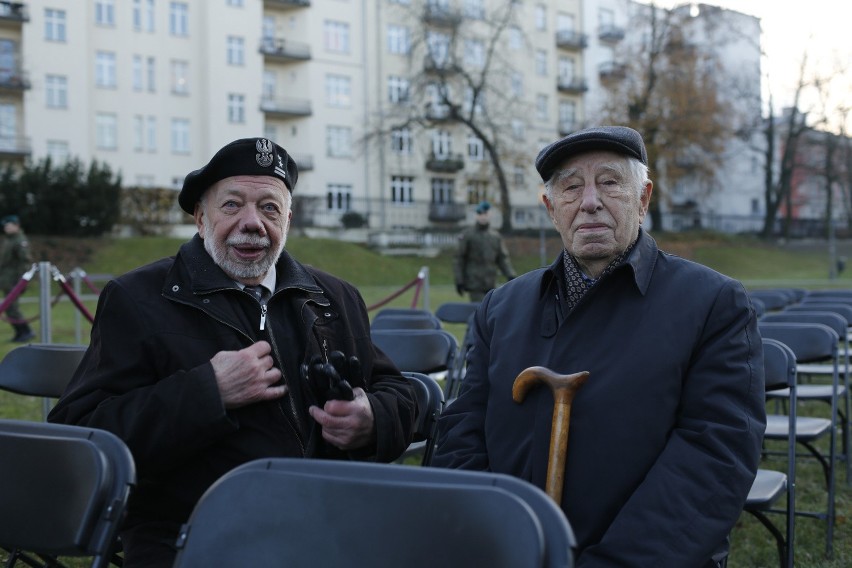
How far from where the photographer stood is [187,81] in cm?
4072

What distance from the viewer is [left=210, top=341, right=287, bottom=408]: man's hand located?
103 inches

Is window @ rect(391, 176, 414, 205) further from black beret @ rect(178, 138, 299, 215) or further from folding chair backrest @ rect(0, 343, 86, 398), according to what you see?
black beret @ rect(178, 138, 299, 215)

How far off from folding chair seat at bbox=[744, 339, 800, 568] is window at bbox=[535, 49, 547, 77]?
159 feet

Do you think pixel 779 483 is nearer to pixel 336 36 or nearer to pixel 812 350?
pixel 812 350

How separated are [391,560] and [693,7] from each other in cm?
4288

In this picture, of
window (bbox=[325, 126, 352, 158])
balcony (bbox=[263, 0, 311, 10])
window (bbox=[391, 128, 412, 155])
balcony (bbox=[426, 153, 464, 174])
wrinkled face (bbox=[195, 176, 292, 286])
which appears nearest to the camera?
wrinkled face (bbox=[195, 176, 292, 286])

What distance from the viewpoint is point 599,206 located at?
2572 mm

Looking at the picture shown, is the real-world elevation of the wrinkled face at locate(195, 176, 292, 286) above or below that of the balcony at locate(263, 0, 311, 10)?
below

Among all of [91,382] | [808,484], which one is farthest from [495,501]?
[808,484]

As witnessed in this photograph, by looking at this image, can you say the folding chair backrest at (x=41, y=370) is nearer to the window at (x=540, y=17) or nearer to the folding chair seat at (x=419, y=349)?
the folding chair seat at (x=419, y=349)

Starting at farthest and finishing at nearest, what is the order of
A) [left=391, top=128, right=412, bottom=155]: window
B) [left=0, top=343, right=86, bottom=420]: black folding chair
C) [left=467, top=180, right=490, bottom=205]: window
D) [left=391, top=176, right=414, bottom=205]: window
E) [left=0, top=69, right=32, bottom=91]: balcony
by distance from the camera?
1. [left=391, top=176, right=414, bottom=205]: window
2. [left=391, top=128, right=412, bottom=155]: window
3. [left=467, top=180, right=490, bottom=205]: window
4. [left=0, top=69, right=32, bottom=91]: balcony
5. [left=0, top=343, right=86, bottom=420]: black folding chair

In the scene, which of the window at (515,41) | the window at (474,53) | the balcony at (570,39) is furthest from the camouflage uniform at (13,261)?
the balcony at (570,39)

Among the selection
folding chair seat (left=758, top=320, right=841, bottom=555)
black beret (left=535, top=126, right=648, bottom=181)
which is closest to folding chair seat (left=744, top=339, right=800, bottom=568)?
folding chair seat (left=758, top=320, right=841, bottom=555)

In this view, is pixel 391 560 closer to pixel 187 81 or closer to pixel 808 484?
pixel 808 484
